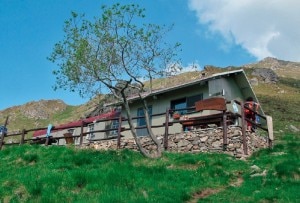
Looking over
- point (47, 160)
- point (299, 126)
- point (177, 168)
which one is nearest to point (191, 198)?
point (177, 168)

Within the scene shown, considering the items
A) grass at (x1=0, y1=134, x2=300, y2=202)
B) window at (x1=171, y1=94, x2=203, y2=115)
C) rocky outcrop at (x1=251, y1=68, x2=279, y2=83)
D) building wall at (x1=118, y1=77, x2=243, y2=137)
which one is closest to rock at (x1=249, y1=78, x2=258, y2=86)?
rocky outcrop at (x1=251, y1=68, x2=279, y2=83)

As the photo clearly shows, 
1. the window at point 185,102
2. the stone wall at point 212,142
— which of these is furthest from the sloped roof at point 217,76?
the stone wall at point 212,142

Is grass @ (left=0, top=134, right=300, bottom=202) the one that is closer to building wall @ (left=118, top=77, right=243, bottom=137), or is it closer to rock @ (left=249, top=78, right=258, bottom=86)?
building wall @ (left=118, top=77, right=243, bottom=137)

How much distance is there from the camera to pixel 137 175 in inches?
578

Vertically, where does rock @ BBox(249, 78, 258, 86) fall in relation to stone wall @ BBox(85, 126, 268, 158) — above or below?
above

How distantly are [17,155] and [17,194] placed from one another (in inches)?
329

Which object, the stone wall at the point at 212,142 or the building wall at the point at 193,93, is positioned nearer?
the stone wall at the point at 212,142

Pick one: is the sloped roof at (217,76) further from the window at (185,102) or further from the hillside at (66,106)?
the hillside at (66,106)

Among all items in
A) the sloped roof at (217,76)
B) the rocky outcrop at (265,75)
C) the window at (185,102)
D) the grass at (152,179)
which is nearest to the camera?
the grass at (152,179)

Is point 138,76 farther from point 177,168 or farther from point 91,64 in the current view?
point 177,168

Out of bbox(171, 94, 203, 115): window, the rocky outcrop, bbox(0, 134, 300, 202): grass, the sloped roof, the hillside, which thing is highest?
the rocky outcrop

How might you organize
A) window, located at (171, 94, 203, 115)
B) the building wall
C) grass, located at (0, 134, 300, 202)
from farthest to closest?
window, located at (171, 94, 203, 115) < the building wall < grass, located at (0, 134, 300, 202)

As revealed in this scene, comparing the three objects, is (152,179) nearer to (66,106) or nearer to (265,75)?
(265,75)

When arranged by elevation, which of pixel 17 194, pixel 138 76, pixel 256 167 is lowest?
pixel 17 194
